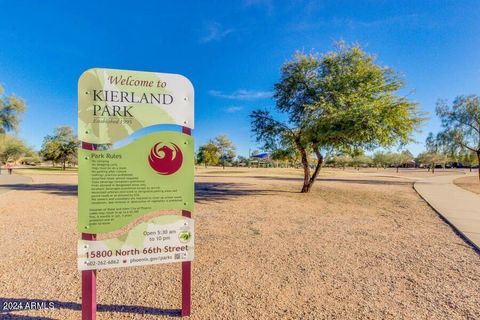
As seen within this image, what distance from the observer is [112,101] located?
288 centimetres

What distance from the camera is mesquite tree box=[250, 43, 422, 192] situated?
11.4 m

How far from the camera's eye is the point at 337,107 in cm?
1271

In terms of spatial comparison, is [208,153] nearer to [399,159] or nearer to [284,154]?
[284,154]

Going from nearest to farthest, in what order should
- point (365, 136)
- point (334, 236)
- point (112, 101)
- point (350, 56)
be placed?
point (112, 101), point (334, 236), point (365, 136), point (350, 56)

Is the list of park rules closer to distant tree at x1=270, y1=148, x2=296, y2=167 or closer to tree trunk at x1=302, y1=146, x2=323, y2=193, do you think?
tree trunk at x1=302, y1=146, x2=323, y2=193

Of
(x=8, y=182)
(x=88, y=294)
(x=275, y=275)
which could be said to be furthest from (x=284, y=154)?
(x=8, y=182)

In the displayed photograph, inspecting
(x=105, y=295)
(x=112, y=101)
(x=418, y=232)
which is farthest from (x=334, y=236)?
(x=112, y=101)

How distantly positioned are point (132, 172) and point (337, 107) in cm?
1195

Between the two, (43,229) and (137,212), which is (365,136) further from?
(43,229)

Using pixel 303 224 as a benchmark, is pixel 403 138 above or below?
above

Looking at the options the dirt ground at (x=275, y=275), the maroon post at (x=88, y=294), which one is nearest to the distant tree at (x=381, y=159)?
the dirt ground at (x=275, y=275)

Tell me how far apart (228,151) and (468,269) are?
69261mm

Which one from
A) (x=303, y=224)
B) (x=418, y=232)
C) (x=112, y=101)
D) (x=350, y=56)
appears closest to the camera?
(x=112, y=101)

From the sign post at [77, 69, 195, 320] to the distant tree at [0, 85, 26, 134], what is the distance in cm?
4203
